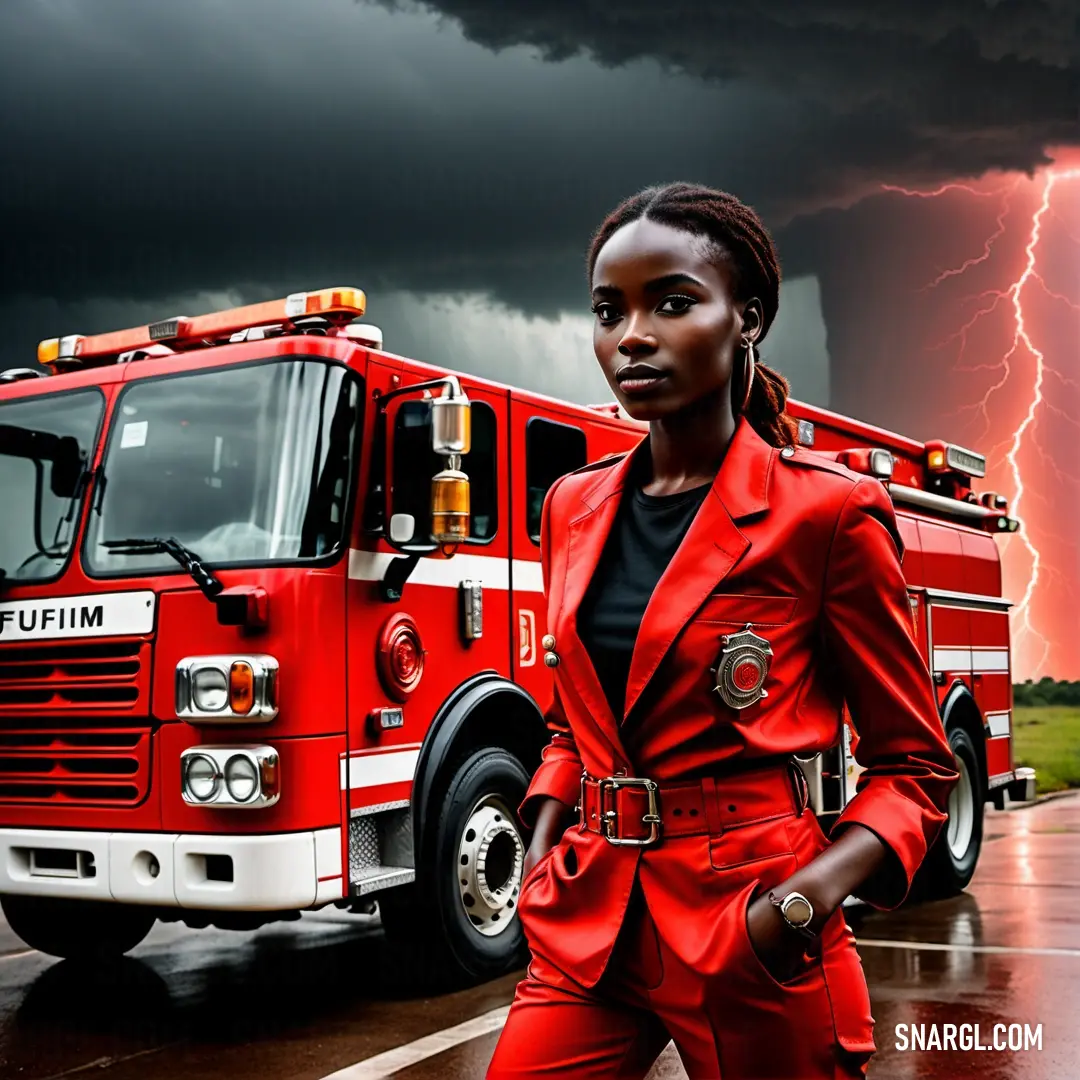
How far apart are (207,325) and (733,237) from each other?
16.1 feet

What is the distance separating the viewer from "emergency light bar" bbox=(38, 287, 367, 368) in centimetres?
645

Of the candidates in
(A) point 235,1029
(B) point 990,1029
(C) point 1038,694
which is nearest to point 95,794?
(A) point 235,1029

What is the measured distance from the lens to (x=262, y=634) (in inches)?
230

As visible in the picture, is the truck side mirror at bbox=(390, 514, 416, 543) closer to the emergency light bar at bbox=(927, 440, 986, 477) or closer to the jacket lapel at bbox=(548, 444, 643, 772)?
the jacket lapel at bbox=(548, 444, 643, 772)

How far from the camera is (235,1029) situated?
604cm

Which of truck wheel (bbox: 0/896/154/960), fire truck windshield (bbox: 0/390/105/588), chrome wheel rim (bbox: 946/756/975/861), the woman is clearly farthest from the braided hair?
chrome wheel rim (bbox: 946/756/975/861)

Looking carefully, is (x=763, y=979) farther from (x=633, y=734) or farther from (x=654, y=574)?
(x=654, y=574)

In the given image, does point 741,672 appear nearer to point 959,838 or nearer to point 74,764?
point 74,764

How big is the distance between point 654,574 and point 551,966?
614 millimetres

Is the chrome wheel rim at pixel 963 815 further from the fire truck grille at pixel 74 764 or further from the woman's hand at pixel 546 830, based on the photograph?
the woman's hand at pixel 546 830

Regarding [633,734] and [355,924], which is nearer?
[633,734]

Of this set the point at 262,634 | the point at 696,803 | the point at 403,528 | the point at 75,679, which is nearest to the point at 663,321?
the point at 696,803

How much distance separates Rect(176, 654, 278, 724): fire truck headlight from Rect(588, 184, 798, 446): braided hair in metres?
3.61

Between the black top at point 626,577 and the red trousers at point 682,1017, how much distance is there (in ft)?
1.10
